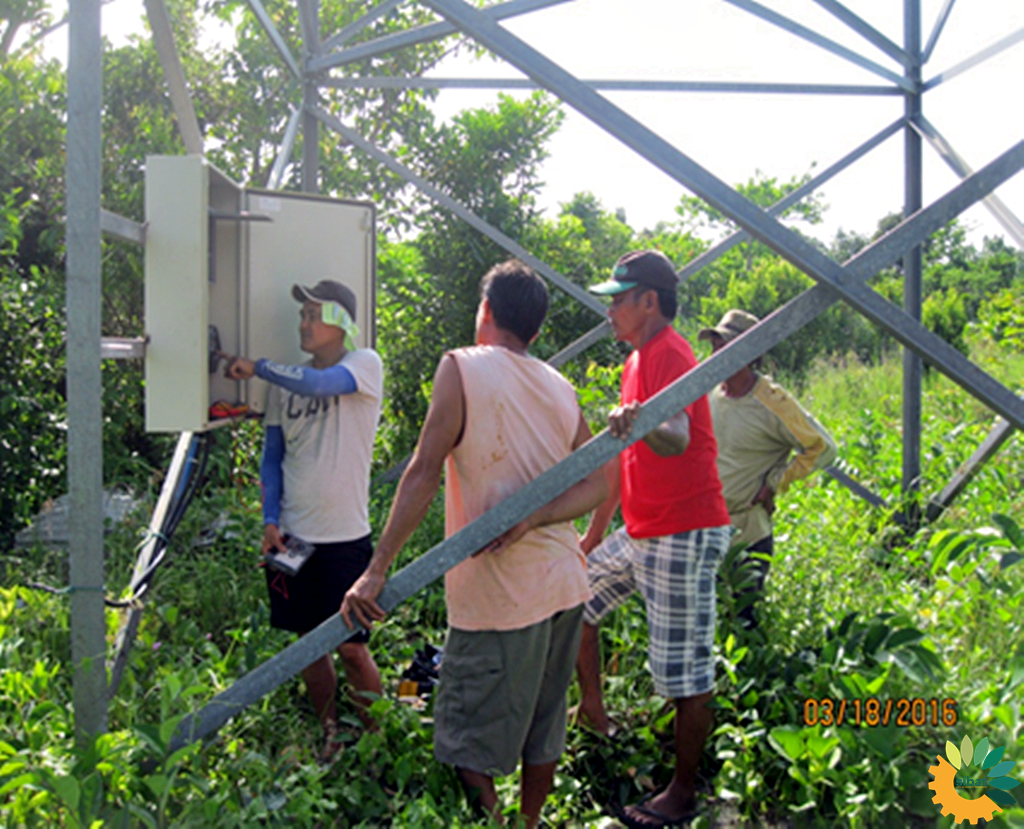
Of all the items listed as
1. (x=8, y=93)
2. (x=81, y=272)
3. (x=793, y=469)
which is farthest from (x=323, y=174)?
(x=81, y=272)

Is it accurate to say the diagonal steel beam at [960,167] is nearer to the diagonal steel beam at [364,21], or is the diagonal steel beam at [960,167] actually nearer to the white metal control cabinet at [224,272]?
the white metal control cabinet at [224,272]

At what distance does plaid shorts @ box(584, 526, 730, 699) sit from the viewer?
9.87 ft

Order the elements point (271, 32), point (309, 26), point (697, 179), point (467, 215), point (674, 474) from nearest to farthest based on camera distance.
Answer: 1. point (697, 179)
2. point (674, 474)
3. point (271, 32)
4. point (309, 26)
5. point (467, 215)

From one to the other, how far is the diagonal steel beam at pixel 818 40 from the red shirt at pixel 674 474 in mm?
2768

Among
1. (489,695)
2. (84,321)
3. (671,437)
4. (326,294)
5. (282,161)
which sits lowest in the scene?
(489,695)

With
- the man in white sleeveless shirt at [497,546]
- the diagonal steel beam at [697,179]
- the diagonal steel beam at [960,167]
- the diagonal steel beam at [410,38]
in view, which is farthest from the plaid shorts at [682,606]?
the diagonal steel beam at [410,38]

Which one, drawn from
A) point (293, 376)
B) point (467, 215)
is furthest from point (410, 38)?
point (293, 376)

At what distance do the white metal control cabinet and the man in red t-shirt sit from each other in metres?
1.19

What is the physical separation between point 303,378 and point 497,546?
0.92 m

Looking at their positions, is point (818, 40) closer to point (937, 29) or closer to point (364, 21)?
point (937, 29)

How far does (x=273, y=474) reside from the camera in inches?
126

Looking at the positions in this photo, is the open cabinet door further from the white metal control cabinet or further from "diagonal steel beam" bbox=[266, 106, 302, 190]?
"diagonal steel beam" bbox=[266, 106, 302, 190]

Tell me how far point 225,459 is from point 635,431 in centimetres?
390

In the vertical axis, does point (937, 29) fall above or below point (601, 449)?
above
